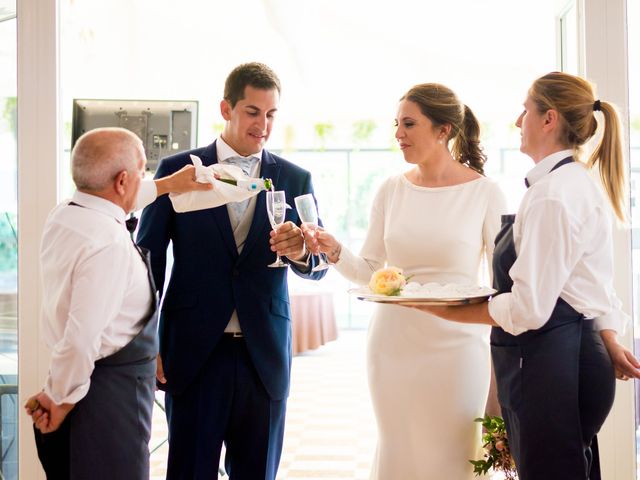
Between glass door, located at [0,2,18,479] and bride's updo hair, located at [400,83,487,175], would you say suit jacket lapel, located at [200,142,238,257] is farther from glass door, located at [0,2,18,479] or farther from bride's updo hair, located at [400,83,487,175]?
glass door, located at [0,2,18,479]

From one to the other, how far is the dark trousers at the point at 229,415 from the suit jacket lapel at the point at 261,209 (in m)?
0.33

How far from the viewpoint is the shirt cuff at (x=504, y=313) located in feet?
6.51

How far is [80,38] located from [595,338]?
853cm

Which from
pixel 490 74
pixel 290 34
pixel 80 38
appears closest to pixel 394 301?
pixel 290 34

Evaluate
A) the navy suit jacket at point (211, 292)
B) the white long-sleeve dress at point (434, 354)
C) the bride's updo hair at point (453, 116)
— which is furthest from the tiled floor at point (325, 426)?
the bride's updo hair at point (453, 116)

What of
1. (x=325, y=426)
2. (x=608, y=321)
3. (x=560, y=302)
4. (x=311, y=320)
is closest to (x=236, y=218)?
(x=560, y=302)

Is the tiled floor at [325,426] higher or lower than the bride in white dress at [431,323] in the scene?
lower

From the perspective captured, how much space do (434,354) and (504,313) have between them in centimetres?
75

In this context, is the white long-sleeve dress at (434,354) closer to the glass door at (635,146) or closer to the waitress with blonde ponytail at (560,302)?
the waitress with blonde ponytail at (560,302)

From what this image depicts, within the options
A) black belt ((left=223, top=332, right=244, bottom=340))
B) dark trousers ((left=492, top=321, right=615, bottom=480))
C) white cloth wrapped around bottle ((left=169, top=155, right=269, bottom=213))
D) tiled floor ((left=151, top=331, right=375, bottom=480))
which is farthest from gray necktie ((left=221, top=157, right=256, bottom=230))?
tiled floor ((left=151, top=331, right=375, bottom=480))

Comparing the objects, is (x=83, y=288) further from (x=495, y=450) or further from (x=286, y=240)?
(x=495, y=450)

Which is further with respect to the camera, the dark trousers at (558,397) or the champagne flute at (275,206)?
the champagne flute at (275,206)

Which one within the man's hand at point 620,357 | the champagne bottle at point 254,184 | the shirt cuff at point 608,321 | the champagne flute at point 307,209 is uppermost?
the champagne bottle at point 254,184

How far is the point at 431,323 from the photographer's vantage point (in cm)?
273
